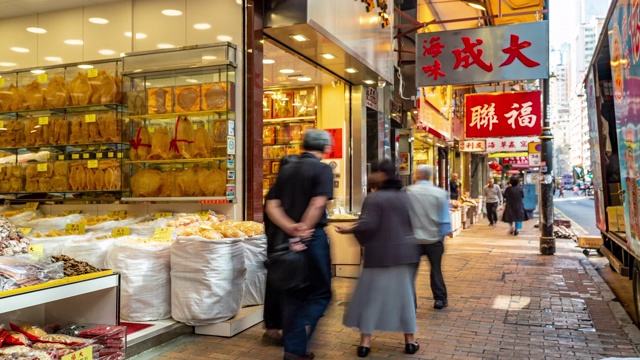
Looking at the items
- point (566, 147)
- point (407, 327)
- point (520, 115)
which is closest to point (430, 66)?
point (520, 115)

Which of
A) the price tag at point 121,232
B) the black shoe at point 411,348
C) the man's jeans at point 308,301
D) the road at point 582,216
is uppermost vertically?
the price tag at point 121,232

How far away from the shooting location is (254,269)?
19.9ft

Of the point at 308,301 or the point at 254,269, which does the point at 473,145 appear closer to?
the point at 254,269

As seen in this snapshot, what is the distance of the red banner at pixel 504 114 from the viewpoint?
1412cm

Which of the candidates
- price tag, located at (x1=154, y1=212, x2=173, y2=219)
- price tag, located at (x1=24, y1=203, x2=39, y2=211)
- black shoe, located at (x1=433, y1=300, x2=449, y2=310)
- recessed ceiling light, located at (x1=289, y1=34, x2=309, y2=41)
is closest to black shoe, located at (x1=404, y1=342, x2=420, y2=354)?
black shoe, located at (x1=433, y1=300, x2=449, y2=310)

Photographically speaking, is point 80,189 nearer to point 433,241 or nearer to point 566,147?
point 433,241

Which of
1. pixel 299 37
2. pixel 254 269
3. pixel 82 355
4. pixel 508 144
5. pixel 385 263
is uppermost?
pixel 299 37

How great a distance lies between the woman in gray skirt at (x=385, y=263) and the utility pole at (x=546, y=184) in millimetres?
8449

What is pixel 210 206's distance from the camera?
7.02m

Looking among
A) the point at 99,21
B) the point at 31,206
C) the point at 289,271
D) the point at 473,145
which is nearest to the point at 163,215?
the point at 31,206

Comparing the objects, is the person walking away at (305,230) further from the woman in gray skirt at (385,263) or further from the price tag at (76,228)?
the price tag at (76,228)

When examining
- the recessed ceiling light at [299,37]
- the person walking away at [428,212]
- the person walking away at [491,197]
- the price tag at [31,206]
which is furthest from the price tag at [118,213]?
the person walking away at [491,197]

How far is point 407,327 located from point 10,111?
21.3 ft

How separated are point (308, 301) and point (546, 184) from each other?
9.75 m
